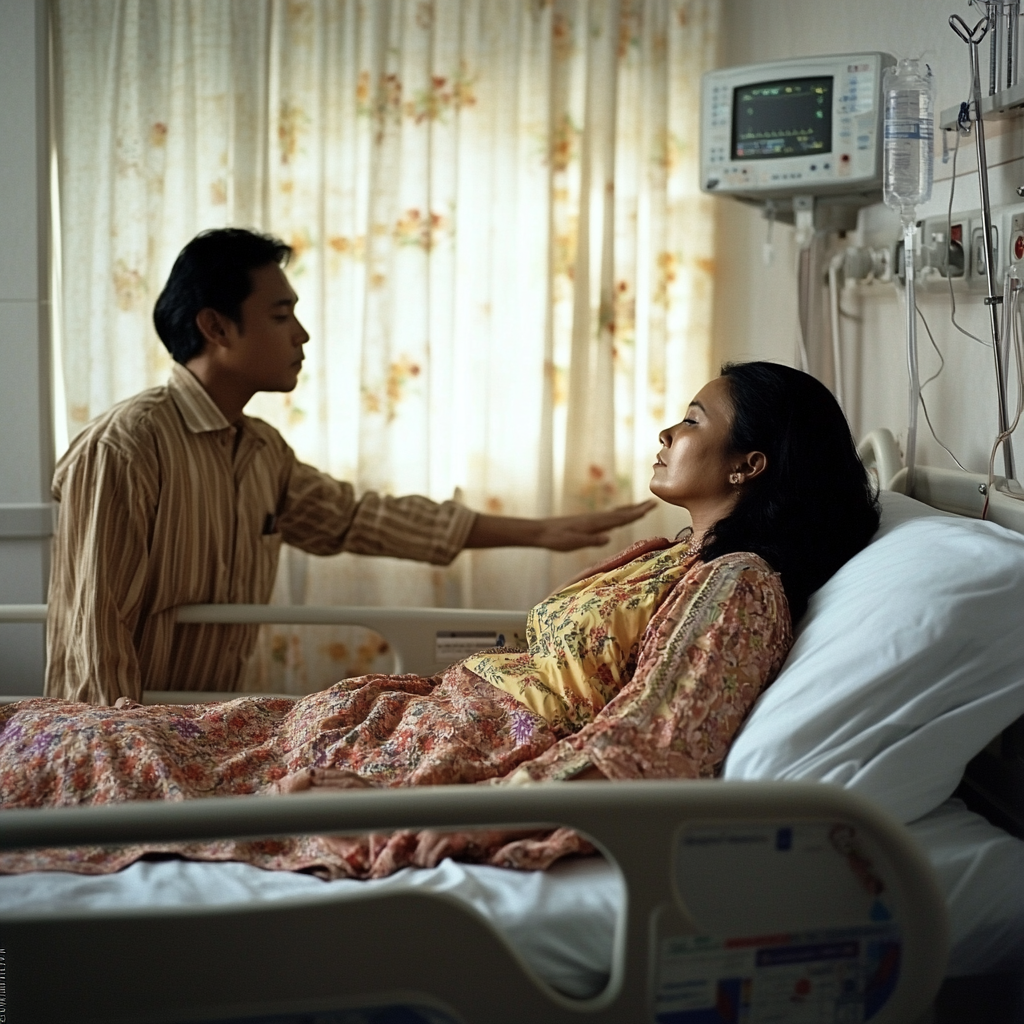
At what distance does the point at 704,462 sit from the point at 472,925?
0.90 m

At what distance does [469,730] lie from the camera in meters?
1.52

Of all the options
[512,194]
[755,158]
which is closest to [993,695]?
[755,158]

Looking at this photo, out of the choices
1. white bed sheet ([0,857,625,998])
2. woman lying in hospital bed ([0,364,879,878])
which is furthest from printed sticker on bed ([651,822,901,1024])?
woman lying in hospital bed ([0,364,879,878])

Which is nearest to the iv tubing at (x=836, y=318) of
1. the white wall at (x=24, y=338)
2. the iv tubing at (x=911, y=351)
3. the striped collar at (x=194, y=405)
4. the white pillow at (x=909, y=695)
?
the iv tubing at (x=911, y=351)

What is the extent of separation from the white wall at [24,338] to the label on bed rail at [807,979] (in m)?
2.25

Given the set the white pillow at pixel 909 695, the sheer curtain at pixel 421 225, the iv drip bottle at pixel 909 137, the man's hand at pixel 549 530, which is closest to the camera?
the white pillow at pixel 909 695

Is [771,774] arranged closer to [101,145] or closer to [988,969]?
[988,969]

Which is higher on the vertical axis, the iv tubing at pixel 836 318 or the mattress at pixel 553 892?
the iv tubing at pixel 836 318

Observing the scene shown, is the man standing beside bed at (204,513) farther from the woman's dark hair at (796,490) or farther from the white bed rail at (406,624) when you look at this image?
the woman's dark hair at (796,490)

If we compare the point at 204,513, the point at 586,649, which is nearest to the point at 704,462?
the point at 586,649

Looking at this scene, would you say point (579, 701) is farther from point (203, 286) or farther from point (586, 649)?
point (203, 286)

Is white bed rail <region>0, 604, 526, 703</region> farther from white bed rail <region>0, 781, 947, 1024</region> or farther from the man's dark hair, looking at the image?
white bed rail <region>0, 781, 947, 1024</region>

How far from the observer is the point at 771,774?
1.28 metres

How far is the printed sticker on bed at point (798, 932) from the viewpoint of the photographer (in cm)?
110
